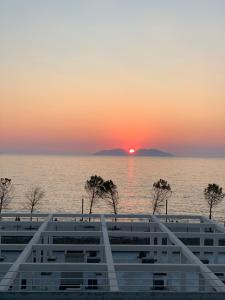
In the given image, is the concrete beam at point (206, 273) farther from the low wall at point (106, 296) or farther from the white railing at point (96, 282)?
the low wall at point (106, 296)

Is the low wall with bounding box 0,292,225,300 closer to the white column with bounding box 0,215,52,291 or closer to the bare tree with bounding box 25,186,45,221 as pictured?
the white column with bounding box 0,215,52,291

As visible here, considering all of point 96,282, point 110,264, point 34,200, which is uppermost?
point 34,200

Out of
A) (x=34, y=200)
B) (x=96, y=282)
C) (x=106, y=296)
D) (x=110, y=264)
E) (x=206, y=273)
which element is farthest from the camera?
(x=34, y=200)

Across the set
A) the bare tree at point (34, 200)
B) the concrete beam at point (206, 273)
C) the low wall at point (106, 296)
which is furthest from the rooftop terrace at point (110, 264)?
the bare tree at point (34, 200)

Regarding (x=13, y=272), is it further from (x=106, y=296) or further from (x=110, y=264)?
(x=106, y=296)

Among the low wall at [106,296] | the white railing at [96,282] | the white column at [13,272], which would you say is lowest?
the white railing at [96,282]

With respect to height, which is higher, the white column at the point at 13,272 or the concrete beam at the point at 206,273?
the concrete beam at the point at 206,273

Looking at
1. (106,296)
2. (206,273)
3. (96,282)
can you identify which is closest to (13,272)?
(106,296)

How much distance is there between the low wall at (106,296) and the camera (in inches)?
506

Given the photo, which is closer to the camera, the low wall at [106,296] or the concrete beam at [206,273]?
the low wall at [106,296]

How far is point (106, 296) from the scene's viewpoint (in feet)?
43.2

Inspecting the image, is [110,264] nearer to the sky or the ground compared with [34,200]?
nearer to the ground

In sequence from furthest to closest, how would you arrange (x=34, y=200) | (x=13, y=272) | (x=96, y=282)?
(x=34, y=200), (x=96, y=282), (x=13, y=272)

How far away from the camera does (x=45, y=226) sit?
28.1 m
